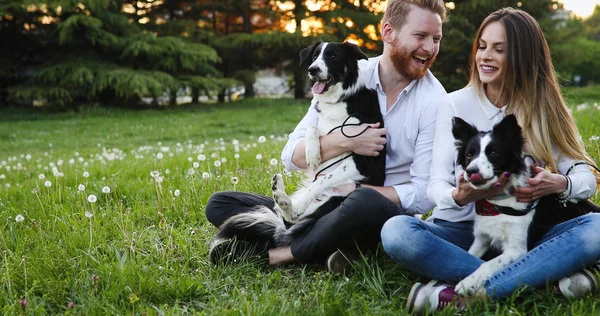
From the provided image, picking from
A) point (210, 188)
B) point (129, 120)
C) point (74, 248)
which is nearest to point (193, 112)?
point (129, 120)

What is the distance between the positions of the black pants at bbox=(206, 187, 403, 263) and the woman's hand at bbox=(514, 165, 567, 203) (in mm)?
742

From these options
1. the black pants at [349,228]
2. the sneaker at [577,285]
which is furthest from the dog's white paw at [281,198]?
the sneaker at [577,285]

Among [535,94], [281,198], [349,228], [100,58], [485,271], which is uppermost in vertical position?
[100,58]

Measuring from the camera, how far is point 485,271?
2680 mm

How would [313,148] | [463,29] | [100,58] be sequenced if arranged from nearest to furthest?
[313,148]
[463,29]
[100,58]

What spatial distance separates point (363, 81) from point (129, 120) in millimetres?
15139

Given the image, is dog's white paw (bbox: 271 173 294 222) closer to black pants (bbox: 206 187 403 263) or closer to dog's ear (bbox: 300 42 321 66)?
black pants (bbox: 206 187 403 263)

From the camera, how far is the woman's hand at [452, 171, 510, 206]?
2.62 meters

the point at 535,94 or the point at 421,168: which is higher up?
the point at 535,94

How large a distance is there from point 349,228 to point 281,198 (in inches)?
20.5

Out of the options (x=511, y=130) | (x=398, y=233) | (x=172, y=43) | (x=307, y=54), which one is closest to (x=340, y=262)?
(x=398, y=233)

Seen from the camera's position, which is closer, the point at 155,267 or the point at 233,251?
the point at 155,267

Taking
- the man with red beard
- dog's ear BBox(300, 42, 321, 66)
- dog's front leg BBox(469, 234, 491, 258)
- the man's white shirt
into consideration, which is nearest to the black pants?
the man with red beard

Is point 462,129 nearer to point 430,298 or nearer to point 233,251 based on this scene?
point 430,298
